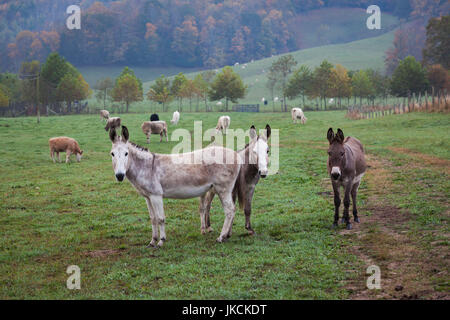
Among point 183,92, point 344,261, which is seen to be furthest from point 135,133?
point 183,92

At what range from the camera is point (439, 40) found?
305 feet

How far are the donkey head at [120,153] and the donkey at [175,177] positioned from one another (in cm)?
2

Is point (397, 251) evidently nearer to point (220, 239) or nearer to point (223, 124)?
point (220, 239)

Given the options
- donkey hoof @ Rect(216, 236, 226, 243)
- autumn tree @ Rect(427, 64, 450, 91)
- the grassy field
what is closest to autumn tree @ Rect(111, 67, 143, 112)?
the grassy field

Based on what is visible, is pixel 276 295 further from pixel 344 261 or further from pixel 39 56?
pixel 39 56

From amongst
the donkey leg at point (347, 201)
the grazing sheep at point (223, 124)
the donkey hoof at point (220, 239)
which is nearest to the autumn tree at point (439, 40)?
the grazing sheep at point (223, 124)

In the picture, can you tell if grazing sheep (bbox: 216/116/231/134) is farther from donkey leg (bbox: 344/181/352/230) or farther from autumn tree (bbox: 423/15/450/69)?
autumn tree (bbox: 423/15/450/69)

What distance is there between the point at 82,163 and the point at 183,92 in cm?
6899

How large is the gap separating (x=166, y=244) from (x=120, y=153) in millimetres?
2240

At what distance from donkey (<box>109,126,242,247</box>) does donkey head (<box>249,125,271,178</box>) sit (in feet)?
1.49

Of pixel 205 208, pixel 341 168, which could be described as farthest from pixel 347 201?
pixel 205 208

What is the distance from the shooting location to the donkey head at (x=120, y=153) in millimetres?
8445

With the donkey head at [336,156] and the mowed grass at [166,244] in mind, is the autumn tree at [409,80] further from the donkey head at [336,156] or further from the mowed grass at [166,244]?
the donkey head at [336,156]

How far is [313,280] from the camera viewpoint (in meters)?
6.89
